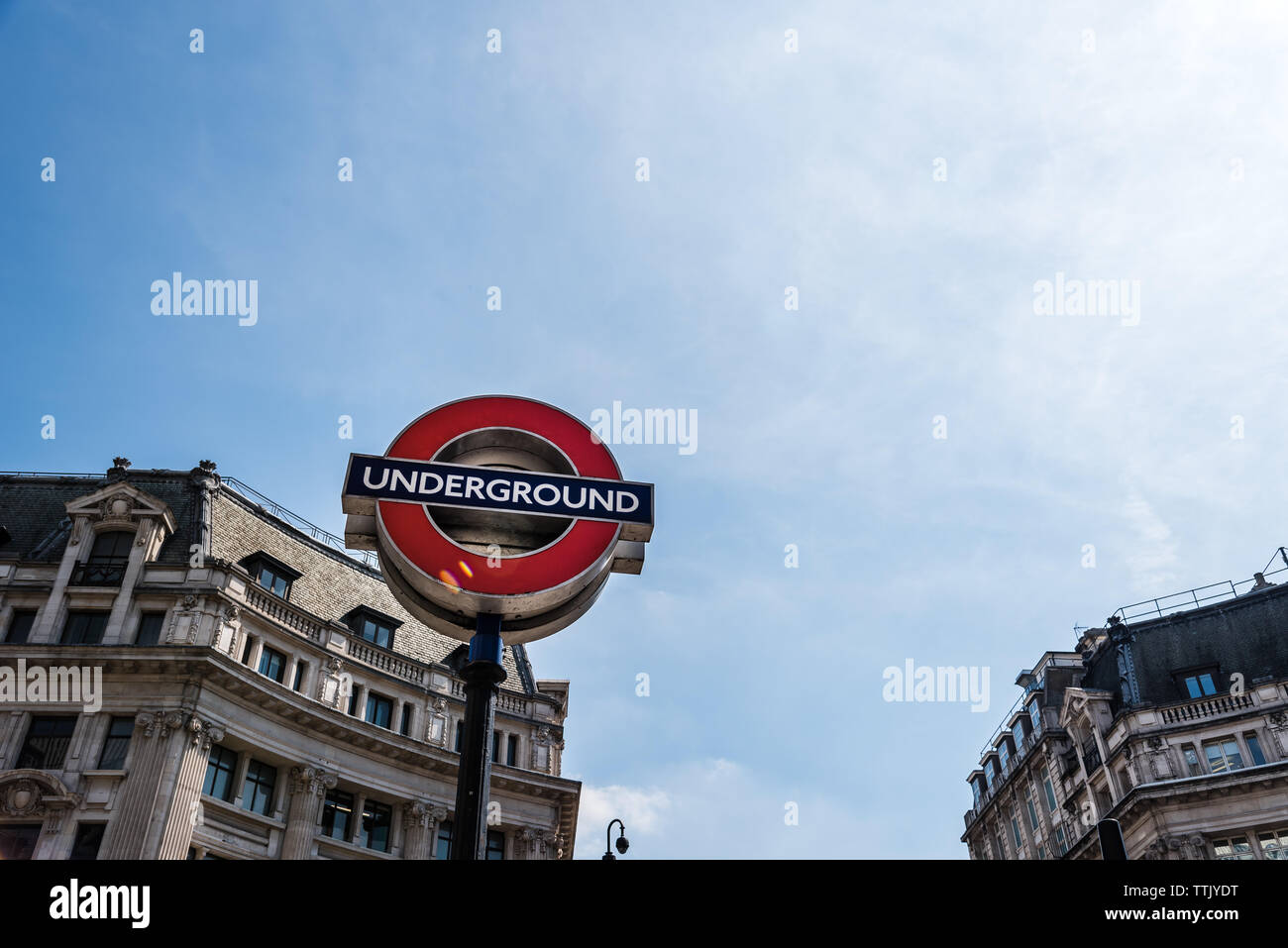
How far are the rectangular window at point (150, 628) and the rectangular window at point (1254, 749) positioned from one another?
49.8m

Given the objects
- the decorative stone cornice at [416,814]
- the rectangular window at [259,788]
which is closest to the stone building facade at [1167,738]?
the decorative stone cornice at [416,814]

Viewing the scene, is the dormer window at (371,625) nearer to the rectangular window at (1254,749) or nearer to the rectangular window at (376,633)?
the rectangular window at (376,633)

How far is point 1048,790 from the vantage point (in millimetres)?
61125

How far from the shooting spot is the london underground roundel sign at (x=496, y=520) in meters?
9.94

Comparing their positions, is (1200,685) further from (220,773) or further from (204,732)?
(204,732)

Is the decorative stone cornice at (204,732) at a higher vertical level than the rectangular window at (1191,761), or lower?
lower

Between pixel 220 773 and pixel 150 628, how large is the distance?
6.68m

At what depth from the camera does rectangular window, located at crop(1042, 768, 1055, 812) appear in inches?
2369

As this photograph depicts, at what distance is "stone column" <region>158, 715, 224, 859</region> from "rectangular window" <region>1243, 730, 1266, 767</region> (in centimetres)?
4669

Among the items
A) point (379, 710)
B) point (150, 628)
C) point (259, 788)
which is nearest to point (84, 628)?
point (150, 628)
